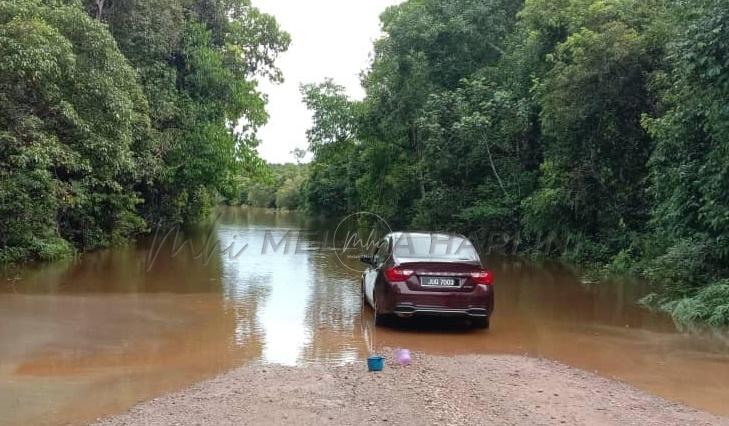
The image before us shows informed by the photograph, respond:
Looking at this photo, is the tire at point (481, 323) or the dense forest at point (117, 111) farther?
the dense forest at point (117, 111)

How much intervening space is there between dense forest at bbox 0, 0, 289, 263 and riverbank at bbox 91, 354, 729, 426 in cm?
1056

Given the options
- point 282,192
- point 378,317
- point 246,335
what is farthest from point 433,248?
point 282,192

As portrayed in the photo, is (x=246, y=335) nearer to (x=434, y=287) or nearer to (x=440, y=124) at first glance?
(x=434, y=287)

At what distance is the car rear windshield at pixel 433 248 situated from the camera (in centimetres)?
953

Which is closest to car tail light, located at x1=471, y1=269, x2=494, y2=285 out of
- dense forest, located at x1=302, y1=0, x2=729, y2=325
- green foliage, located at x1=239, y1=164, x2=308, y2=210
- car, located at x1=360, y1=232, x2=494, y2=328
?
car, located at x1=360, y1=232, x2=494, y2=328

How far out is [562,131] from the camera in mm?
19141

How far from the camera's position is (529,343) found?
8977 mm

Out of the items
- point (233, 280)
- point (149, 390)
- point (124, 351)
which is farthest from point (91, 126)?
point (149, 390)

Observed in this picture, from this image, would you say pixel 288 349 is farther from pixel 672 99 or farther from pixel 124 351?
pixel 672 99

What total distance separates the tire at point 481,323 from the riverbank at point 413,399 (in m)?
2.54

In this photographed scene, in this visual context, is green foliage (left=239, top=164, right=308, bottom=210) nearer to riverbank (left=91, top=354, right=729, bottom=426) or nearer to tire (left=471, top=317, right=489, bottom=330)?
tire (left=471, top=317, right=489, bottom=330)

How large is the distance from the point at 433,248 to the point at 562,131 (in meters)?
10.8

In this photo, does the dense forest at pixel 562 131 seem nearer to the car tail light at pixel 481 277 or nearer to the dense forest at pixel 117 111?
the car tail light at pixel 481 277

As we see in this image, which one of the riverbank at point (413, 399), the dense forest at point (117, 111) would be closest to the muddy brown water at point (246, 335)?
the riverbank at point (413, 399)
